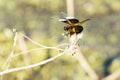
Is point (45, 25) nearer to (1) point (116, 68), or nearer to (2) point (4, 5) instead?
(2) point (4, 5)

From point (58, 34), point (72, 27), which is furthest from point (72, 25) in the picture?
point (58, 34)

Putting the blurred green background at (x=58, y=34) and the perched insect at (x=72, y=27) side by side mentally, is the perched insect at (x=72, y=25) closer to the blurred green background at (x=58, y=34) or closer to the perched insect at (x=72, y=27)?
the perched insect at (x=72, y=27)

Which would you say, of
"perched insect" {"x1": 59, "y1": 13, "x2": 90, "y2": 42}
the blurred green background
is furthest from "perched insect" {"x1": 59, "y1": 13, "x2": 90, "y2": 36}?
the blurred green background

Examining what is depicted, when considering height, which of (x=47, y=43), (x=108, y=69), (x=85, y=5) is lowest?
(x=108, y=69)

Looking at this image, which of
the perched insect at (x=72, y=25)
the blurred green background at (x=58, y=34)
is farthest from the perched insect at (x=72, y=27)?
the blurred green background at (x=58, y=34)

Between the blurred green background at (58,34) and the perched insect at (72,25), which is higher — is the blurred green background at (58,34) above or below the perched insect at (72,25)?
below

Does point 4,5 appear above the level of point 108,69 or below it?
above

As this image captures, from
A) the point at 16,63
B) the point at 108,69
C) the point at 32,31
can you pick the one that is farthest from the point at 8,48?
the point at 108,69

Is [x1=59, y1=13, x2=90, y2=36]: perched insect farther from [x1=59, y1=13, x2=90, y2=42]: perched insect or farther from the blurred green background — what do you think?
the blurred green background
